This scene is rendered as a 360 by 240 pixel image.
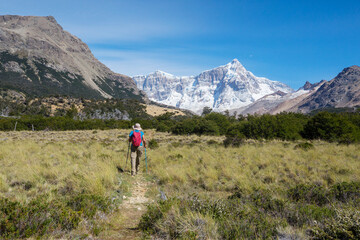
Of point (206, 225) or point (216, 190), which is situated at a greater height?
point (206, 225)

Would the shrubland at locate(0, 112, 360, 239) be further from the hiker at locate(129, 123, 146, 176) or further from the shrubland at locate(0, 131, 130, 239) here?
the hiker at locate(129, 123, 146, 176)

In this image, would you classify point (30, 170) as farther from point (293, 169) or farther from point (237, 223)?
point (293, 169)

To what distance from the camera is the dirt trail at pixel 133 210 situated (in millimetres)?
4414

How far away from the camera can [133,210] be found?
580 cm

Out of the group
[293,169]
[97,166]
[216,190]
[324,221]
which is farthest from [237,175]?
[97,166]

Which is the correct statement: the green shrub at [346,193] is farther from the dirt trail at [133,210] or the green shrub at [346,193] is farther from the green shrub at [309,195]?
the dirt trail at [133,210]

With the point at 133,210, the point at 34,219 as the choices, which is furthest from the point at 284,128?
the point at 34,219

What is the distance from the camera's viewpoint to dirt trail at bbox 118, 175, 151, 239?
4.41 meters

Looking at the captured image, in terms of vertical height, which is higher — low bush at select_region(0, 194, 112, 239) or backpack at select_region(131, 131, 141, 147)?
backpack at select_region(131, 131, 141, 147)

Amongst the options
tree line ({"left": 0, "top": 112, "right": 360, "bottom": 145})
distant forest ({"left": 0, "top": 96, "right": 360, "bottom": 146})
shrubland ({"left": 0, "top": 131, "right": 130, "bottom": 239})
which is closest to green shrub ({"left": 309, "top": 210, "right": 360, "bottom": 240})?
shrubland ({"left": 0, "top": 131, "right": 130, "bottom": 239})

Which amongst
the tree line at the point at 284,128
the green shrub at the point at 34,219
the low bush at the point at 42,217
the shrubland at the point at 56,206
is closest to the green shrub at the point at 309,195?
the shrubland at the point at 56,206

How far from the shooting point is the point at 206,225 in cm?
392

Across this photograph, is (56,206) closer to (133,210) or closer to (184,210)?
(133,210)

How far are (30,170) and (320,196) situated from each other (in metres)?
9.24
